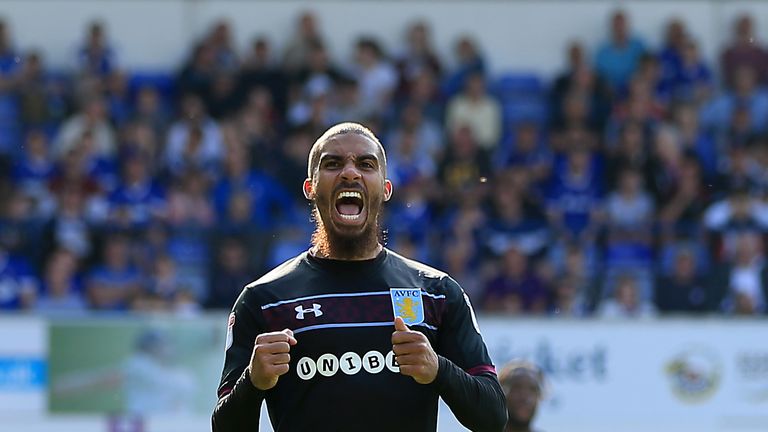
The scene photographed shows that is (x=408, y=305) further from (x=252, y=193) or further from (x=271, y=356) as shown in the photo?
(x=252, y=193)

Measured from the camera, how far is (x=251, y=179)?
1463 centimetres

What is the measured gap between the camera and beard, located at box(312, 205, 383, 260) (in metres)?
4.48

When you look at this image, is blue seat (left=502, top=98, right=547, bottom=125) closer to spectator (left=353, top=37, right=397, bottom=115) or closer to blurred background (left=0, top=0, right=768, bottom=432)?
blurred background (left=0, top=0, right=768, bottom=432)

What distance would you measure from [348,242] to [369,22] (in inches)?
548

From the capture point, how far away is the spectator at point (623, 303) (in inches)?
549

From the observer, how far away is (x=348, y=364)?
14.3 feet

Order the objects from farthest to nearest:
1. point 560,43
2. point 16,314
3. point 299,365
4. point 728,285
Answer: point 560,43 → point 728,285 → point 16,314 → point 299,365

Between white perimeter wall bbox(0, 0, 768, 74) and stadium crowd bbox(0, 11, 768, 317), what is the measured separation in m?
0.38

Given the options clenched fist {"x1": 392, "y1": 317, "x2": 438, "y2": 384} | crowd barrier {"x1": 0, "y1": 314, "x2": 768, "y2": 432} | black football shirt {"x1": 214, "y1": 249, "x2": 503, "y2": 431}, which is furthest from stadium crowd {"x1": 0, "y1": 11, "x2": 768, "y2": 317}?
clenched fist {"x1": 392, "y1": 317, "x2": 438, "y2": 384}

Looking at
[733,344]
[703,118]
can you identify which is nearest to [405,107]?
[703,118]

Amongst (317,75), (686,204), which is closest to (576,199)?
(686,204)

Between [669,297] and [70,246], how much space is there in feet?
18.9

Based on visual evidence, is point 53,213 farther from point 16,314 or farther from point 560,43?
point 560,43

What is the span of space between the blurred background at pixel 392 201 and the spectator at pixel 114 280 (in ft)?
0.06
